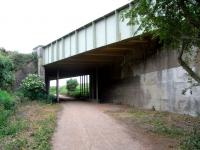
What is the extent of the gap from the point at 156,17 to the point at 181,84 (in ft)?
30.9

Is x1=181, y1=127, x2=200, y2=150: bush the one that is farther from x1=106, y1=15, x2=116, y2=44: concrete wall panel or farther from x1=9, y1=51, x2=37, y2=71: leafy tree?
x1=9, y1=51, x2=37, y2=71: leafy tree

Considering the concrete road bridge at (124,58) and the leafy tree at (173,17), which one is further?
the concrete road bridge at (124,58)

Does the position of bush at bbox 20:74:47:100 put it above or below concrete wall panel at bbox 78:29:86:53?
below

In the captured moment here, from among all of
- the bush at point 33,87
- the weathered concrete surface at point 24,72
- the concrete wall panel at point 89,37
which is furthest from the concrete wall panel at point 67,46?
the weathered concrete surface at point 24,72

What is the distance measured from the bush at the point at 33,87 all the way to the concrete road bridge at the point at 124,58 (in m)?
2.28

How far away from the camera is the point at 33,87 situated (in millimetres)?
35406

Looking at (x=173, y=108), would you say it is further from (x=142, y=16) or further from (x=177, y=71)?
(x=142, y=16)

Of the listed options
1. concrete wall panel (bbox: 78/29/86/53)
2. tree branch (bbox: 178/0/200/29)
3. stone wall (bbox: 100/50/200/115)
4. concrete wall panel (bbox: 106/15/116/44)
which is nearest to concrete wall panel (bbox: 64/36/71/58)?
concrete wall panel (bbox: 78/29/86/53)

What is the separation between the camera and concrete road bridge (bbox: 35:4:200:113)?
23181mm

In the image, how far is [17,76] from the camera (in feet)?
127

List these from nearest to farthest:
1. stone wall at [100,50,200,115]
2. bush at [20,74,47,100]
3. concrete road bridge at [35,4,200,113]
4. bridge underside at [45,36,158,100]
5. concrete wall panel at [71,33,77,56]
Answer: stone wall at [100,50,200,115]
concrete road bridge at [35,4,200,113]
bridge underside at [45,36,158,100]
concrete wall panel at [71,33,77,56]
bush at [20,74,47,100]

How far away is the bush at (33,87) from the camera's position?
35.3 meters

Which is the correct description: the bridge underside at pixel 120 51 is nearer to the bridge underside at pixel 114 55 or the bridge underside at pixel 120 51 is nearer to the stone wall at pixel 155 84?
the bridge underside at pixel 114 55

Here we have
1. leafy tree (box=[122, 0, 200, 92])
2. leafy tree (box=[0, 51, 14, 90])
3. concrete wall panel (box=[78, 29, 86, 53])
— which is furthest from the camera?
leafy tree (box=[0, 51, 14, 90])
